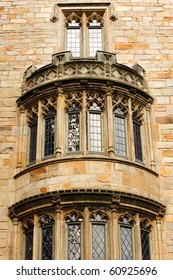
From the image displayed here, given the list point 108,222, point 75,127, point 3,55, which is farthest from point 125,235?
point 3,55

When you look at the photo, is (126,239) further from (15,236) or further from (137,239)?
(15,236)

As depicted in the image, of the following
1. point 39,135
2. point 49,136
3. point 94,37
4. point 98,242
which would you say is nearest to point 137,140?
point 49,136

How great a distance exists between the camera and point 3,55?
17891mm

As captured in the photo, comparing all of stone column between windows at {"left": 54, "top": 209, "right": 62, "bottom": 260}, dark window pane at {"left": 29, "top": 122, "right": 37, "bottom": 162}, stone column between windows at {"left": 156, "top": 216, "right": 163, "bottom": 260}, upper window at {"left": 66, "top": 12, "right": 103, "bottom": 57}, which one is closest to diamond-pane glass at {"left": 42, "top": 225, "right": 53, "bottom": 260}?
stone column between windows at {"left": 54, "top": 209, "right": 62, "bottom": 260}

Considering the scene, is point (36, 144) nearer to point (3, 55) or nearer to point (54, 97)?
point (54, 97)

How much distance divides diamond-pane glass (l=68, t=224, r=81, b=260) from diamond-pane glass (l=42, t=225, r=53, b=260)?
51cm

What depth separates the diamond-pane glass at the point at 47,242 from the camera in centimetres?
1362

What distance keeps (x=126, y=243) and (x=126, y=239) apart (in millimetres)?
111

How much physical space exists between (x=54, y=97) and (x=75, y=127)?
122 centimetres

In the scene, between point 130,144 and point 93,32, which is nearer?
point 130,144

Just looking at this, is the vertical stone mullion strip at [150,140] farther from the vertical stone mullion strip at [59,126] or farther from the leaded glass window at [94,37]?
the leaded glass window at [94,37]

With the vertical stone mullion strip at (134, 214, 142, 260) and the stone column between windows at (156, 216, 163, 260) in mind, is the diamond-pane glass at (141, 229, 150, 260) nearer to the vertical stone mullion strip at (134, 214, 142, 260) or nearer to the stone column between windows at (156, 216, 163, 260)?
the stone column between windows at (156, 216, 163, 260)
